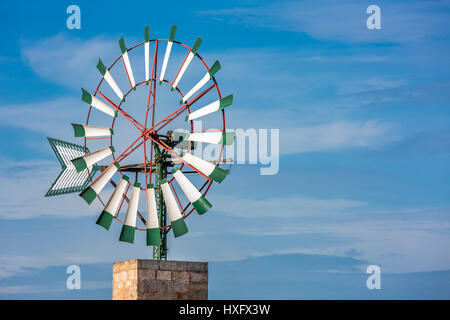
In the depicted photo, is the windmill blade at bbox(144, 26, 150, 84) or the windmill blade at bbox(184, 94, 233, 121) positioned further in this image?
the windmill blade at bbox(144, 26, 150, 84)

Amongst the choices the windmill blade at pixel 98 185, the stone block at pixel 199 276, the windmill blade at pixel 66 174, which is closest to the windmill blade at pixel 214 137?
the windmill blade at pixel 98 185

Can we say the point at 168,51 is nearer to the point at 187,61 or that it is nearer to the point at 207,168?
the point at 187,61

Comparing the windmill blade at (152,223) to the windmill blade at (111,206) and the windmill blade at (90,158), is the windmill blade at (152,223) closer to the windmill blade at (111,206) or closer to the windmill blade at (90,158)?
the windmill blade at (111,206)

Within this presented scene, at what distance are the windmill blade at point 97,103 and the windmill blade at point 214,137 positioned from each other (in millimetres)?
2158

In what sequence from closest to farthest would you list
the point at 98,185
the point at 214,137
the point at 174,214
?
1. the point at 174,214
2. the point at 98,185
3. the point at 214,137

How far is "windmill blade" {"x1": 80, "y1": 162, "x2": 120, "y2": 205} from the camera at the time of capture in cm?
1753

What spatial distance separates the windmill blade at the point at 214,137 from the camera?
17844mm

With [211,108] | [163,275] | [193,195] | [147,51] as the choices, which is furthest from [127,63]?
[163,275]

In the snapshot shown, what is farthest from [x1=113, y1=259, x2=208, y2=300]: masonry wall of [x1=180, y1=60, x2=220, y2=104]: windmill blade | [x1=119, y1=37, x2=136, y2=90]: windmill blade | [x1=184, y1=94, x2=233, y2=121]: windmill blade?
[x1=119, y1=37, x2=136, y2=90]: windmill blade

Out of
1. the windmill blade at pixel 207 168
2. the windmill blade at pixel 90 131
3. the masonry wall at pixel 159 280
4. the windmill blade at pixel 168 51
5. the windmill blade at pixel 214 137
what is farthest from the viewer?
the windmill blade at pixel 168 51

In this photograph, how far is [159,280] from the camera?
17094 millimetres

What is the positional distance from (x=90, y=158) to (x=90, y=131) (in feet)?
2.99

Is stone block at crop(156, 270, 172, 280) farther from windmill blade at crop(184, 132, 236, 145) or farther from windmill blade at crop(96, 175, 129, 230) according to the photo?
windmill blade at crop(184, 132, 236, 145)

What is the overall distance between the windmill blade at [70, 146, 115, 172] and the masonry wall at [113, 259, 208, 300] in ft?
8.55
